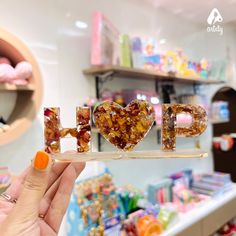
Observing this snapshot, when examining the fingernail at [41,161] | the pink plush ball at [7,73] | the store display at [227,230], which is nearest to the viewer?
the fingernail at [41,161]

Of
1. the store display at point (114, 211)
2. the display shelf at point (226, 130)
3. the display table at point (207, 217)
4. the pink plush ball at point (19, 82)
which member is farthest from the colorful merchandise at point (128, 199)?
the display shelf at point (226, 130)

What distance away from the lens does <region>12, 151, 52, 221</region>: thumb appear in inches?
→ 20.9

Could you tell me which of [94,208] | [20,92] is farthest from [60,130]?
[94,208]

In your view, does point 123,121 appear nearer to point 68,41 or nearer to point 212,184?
point 68,41

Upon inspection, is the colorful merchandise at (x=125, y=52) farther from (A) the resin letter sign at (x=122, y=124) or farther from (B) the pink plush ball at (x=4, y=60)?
(A) the resin letter sign at (x=122, y=124)

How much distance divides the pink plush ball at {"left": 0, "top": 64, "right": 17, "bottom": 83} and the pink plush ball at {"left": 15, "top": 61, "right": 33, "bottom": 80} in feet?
0.06

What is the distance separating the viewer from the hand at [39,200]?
21.3 inches

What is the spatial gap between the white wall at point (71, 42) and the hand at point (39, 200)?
27 centimetres

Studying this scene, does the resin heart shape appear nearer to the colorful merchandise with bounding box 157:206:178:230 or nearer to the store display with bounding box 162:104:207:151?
the store display with bounding box 162:104:207:151

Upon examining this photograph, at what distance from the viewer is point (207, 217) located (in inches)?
71.1

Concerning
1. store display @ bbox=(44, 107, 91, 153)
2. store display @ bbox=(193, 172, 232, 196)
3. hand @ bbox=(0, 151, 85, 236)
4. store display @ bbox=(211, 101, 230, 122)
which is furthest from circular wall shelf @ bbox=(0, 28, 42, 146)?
store display @ bbox=(211, 101, 230, 122)

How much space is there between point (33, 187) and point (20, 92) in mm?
832

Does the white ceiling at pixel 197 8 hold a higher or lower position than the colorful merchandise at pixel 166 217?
higher

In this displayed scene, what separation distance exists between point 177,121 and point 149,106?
0.08 m
